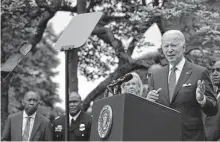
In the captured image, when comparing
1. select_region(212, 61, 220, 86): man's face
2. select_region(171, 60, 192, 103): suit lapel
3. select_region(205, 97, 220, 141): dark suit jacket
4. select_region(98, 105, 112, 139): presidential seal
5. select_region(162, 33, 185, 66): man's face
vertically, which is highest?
select_region(162, 33, 185, 66): man's face

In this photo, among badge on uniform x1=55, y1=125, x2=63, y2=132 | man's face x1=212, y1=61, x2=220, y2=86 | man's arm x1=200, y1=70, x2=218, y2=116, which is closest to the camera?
man's arm x1=200, y1=70, x2=218, y2=116

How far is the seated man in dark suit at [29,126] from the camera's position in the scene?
8727 mm

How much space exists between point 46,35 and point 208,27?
18.9 metres

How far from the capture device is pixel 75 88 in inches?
523

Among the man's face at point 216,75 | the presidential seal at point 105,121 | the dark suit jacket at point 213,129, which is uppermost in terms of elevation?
the man's face at point 216,75

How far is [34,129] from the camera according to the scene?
28.6 ft

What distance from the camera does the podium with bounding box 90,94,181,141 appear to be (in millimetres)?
4445

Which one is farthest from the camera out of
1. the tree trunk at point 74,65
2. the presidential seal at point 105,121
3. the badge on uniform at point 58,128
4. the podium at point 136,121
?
the tree trunk at point 74,65

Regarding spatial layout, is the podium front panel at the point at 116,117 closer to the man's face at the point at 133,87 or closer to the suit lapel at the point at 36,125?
the man's face at the point at 133,87

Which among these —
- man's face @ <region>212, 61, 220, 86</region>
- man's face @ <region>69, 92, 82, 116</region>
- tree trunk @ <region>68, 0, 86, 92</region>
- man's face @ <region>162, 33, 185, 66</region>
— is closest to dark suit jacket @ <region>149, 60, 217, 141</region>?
man's face @ <region>162, 33, 185, 66</region>

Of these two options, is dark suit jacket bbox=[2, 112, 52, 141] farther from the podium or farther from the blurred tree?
the blurred tree

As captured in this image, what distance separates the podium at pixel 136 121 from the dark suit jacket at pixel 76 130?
3863 millimetres

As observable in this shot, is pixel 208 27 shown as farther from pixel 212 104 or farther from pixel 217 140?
pixel 212 104

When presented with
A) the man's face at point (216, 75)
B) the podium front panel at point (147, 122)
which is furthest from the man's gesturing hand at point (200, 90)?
the man's face at point (216, 75)
